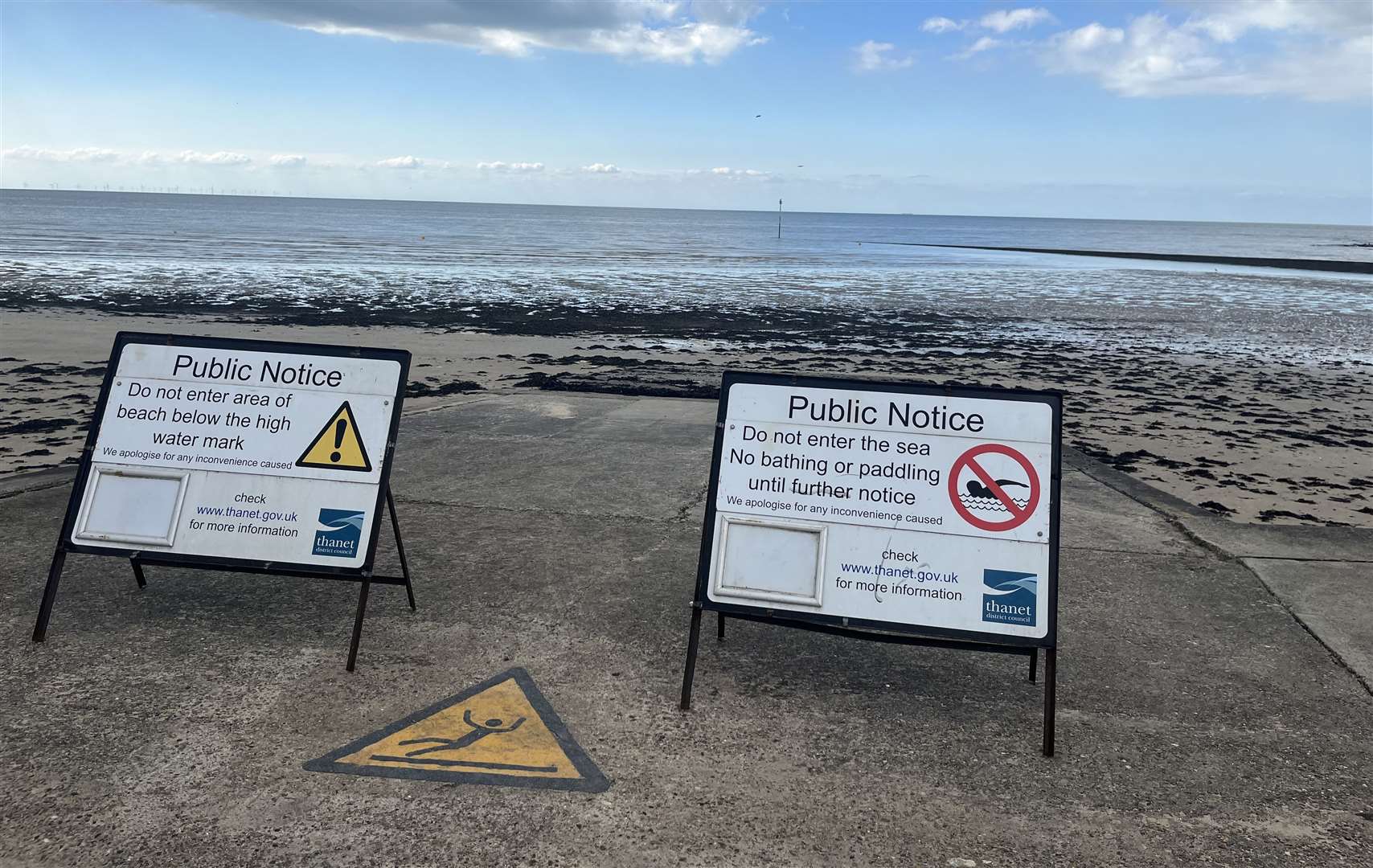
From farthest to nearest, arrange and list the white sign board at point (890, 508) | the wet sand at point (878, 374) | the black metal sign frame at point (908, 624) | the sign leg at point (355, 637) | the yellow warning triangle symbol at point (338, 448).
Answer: the wet sand at point (878, 374), the yellow warning triangle symbol at point (338, 448), the sign leg at point (355, 637), the white sign board at point (890, 508), the black metal sign frame at point (908, 624)

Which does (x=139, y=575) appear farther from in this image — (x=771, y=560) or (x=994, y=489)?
(x=994, y=489)

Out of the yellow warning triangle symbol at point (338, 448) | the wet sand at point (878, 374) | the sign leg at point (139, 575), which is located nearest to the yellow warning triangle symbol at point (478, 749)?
the yellow warning triangle symbol at point (338, 448)

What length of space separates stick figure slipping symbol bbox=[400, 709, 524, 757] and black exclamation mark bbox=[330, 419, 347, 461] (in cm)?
141

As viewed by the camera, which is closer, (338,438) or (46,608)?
(46,608)

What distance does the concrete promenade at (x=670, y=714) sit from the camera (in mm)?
2996

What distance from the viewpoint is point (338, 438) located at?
178 inches

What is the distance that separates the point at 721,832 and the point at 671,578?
2241mm

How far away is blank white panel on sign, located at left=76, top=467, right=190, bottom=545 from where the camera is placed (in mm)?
4418

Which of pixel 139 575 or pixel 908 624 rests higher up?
pixel 908 624

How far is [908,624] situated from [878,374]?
10.7m

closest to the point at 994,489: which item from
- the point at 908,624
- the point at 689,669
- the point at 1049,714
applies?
the point at 908,624

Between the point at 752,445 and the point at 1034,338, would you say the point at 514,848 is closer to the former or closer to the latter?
the point at 752,445

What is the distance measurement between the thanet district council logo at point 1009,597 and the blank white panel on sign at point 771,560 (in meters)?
0.63

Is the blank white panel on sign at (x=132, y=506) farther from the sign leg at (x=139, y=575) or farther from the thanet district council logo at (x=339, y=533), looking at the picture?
→ the thanet district council logo at (x=339, y=533)
